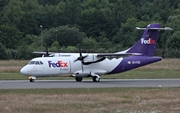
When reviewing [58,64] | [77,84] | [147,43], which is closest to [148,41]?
[147,43]

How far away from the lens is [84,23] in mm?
100438

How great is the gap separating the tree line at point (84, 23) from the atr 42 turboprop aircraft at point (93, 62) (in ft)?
117

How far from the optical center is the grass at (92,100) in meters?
22.5

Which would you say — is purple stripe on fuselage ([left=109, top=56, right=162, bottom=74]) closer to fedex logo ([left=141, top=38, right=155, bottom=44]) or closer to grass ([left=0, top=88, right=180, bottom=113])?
fedex logo ([left=141, top=38, right=155, bottom=44])

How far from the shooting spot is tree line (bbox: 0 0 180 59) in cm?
8525

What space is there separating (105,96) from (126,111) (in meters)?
4.93

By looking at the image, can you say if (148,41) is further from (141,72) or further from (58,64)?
(141,72)

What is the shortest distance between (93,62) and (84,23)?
60.6m

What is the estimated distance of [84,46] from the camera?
8244cm

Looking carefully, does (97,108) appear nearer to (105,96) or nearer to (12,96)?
(105,96)

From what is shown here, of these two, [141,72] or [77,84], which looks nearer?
[77,84]

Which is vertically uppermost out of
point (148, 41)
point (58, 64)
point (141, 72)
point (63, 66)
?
point (148, 41)

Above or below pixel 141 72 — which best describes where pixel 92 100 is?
above

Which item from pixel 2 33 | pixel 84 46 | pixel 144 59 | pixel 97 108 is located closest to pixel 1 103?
pixel 97 108
